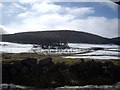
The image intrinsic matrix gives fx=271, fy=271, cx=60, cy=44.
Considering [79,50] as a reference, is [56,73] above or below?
below

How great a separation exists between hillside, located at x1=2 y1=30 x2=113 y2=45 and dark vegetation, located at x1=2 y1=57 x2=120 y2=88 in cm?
37

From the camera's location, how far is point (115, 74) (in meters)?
4.69

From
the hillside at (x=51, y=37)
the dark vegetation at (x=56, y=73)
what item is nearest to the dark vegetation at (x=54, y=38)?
the hillside at (x=51, y=37)

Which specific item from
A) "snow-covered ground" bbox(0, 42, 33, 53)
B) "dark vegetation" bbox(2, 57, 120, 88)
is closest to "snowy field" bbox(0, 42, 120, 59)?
"snow-covered ground" bbox(0, 42, 33, 53)

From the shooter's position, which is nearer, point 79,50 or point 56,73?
point 56,73

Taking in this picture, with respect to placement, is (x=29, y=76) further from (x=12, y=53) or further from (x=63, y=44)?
(x=63, y=44)

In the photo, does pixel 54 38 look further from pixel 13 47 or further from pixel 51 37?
pixel 13 47

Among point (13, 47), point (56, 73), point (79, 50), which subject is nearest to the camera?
point (56, 73)

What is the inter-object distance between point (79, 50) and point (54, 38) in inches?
19.4

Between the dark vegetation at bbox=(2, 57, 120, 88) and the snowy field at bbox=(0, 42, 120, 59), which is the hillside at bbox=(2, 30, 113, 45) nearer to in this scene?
the snowy field at bbox=(0, 42, 120, 59)

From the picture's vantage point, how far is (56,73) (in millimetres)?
4578

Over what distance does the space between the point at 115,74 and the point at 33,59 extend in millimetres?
1439

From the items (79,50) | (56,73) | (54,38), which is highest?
Result: (54,38)

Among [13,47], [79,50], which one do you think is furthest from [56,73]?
[13,47]
